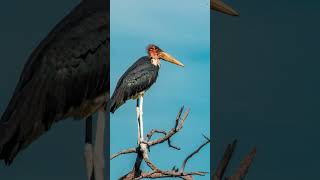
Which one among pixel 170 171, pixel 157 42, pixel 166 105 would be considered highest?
pixel 157 42

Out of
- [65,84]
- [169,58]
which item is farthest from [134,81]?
[65,84]

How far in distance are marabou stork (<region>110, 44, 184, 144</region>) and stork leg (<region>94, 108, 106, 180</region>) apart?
0.80 metres

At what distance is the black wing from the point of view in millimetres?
7570

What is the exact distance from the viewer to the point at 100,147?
8.43 metres

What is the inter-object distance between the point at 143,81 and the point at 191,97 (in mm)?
530

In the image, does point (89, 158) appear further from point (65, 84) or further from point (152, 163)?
point (152, 163)

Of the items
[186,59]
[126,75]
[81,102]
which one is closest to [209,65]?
[186,59]

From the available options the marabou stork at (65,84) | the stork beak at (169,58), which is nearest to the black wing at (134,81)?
Answer: the stork beak at (169,58)

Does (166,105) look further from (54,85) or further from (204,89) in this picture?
(54,85)

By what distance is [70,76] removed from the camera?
817cm

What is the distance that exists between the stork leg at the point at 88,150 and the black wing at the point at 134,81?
927 mm
